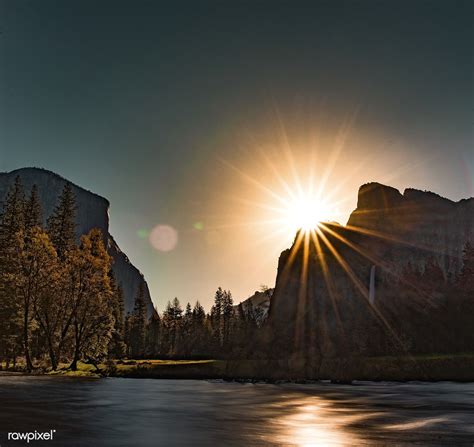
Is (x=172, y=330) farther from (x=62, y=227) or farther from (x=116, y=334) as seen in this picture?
(x=62, y=227)

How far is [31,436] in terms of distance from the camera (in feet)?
49.2

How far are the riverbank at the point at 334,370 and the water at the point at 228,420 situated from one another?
3084cm

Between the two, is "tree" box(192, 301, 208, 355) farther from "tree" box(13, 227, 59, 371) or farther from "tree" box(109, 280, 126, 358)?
"tree" box(13, 227, 59, 371)

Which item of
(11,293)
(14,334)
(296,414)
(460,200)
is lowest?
(296,414)

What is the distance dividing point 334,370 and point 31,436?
5603 cm

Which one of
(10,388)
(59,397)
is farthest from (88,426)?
(10,388)

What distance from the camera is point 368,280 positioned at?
97500mm

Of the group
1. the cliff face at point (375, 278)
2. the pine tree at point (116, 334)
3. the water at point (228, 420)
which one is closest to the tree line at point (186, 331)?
the pine tree at point (116, 334)

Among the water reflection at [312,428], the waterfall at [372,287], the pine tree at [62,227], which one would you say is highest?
the pine tree at [62,227]

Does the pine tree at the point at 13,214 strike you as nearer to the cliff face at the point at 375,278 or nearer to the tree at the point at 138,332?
the cliff face at the point at 375,278

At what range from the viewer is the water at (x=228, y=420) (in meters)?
15.7

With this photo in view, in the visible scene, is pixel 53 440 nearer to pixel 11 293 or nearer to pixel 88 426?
pixel 88 426

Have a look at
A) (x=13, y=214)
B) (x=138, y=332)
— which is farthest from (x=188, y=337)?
(x=13, y=214)

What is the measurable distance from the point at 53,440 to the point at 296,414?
1286 cm
